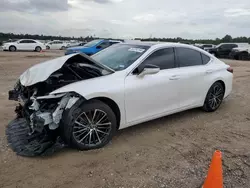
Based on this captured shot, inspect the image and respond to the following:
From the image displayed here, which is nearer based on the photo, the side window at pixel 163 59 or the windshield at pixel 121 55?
the windshield at pixel 121 55

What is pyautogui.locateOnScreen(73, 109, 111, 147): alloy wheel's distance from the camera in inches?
143

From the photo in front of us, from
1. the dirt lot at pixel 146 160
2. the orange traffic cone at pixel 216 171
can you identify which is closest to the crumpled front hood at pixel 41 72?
the dirt lot at pixel 146 160

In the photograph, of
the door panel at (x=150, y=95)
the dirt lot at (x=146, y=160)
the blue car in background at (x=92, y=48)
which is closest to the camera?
the dirt lot at (x=146, y=160)

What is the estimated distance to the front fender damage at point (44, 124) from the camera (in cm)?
345

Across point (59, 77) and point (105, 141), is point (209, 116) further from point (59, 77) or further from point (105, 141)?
point (59, 77)

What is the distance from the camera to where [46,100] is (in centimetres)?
361

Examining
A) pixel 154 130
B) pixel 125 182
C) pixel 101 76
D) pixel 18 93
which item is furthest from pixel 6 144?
pixel 154 130

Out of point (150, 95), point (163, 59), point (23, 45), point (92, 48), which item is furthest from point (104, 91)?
point (23, 45)

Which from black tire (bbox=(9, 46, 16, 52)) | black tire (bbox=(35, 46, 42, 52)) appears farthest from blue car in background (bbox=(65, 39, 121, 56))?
black tire (bbox=(9, 46, 16, 52))

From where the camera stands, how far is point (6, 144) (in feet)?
12.8

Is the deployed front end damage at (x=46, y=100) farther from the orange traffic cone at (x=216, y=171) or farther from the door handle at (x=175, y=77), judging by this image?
the orange traffic cone at (x=216, y=171)

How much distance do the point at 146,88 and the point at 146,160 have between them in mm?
1216

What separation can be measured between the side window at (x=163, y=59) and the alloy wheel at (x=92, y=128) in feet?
4.14

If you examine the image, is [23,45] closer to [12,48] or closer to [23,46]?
[23,46]
